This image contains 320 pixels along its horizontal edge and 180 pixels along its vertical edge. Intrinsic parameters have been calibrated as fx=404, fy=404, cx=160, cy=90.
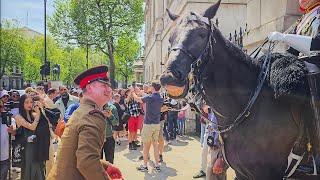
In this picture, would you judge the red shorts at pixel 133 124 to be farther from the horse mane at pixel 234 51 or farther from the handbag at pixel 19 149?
the horse mane at pixel 234 51

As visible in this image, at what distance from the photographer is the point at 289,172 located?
388 centimetres

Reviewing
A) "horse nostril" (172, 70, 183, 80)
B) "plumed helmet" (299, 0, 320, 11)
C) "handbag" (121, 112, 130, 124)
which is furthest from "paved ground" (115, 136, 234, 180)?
"horse nostril" (172, 70, 183, 80)

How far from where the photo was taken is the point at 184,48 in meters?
3.91

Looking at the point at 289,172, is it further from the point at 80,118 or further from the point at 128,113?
the point at 128,113

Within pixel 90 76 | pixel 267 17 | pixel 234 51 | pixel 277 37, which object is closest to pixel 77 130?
pixel 90 76

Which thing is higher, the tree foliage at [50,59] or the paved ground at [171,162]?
the tree foliage at [50,59]

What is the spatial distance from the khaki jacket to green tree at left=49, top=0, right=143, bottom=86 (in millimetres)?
32995

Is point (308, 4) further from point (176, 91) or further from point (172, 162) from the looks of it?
point (172, 162)

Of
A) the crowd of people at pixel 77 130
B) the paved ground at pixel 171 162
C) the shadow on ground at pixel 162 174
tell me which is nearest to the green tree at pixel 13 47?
the crowd of people at pixel 77 130

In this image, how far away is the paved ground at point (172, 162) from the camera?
31.9 feet

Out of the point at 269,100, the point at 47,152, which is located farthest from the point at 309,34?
the point at 47,152

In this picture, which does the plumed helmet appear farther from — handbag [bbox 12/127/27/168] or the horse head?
handbag [bbox 12/127/27/168]

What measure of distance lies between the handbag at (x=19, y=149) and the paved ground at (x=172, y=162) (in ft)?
10.2

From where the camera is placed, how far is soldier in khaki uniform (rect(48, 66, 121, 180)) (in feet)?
10.4
